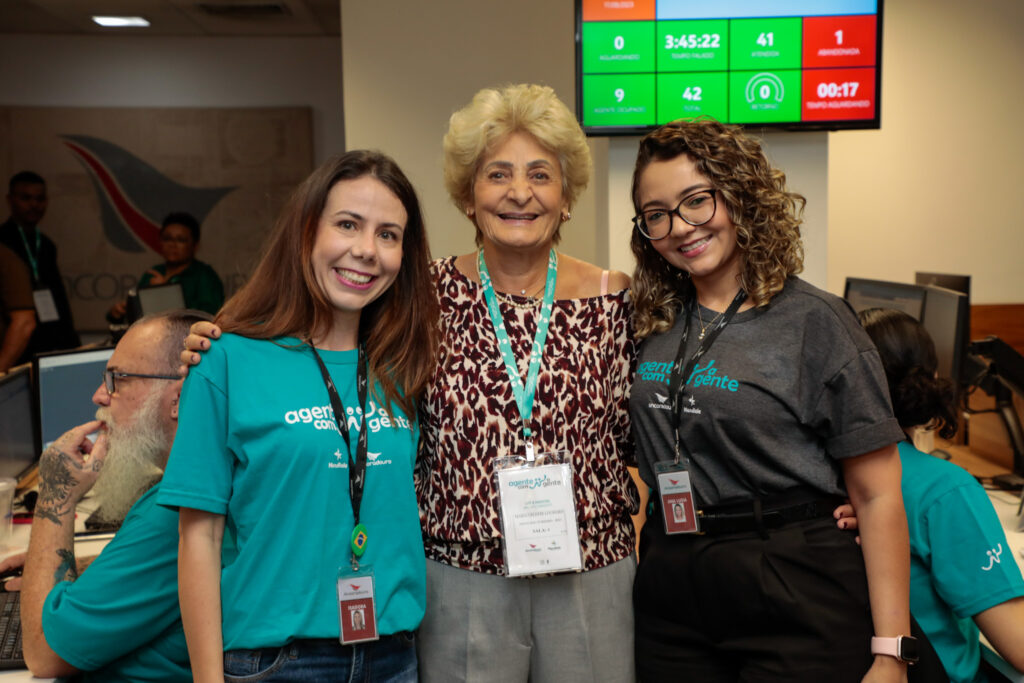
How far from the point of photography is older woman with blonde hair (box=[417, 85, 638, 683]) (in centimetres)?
175

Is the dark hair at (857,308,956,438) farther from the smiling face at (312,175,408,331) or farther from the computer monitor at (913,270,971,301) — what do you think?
the computer monitor at (913,270,971,301)

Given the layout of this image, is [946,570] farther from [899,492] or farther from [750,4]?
[750,4]

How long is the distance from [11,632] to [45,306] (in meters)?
3.73

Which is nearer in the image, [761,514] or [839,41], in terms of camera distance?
[761,514]

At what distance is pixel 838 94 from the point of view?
3.04 metres

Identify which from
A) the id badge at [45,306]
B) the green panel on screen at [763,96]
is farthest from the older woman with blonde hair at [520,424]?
the id badge at [45,306]

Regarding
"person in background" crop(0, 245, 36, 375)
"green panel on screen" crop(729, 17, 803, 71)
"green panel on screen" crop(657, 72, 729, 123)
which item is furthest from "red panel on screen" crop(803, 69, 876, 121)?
"person in background" crop(0, 245, 36, 375)

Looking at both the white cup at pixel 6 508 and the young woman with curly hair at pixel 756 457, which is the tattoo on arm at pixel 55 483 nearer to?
the white cup at pixel 6 508

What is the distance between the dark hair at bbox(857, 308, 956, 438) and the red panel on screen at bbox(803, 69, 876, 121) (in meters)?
1.33

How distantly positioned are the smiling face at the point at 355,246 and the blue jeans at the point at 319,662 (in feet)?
1.83

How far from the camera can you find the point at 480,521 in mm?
1741

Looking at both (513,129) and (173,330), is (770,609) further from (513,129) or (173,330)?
(173,330)

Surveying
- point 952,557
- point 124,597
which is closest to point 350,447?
point 124,597

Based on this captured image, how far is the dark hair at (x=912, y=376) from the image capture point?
6.07 feet
